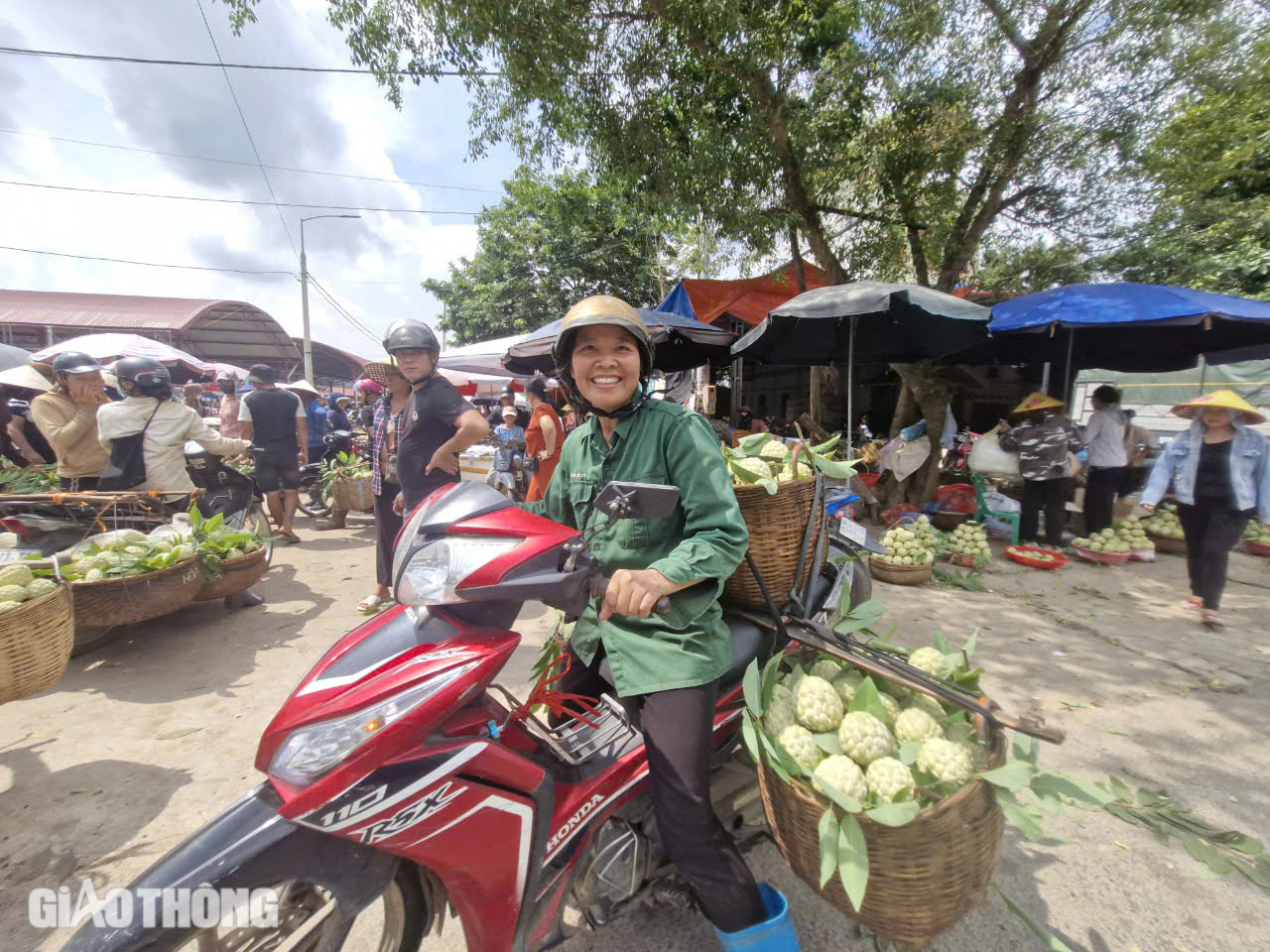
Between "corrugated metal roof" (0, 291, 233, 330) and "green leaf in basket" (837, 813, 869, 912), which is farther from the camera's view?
"corrugated metal roof" (0, 291, 233, 330)

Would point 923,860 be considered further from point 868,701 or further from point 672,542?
point 672,542

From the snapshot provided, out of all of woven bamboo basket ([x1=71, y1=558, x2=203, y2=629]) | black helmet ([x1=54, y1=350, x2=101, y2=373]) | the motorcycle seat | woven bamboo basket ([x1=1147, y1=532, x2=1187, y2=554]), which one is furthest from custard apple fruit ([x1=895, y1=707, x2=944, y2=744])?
woven bamboo basket ([x1=1147, y1=532, x2=1187, y2=554])

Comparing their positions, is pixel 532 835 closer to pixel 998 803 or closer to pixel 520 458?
pixel 998 803

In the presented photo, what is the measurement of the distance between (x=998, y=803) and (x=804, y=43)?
8196 mm

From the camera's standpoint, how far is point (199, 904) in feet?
3.34

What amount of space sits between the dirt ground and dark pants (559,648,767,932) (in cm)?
49

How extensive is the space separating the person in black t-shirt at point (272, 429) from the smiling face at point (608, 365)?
204 inches

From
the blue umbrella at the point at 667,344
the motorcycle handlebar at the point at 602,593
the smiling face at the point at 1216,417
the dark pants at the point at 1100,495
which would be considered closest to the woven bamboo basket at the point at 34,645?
the motorcycle handlebar at the point at 602,593

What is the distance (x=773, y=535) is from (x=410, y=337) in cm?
246

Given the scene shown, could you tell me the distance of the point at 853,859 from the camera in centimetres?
117

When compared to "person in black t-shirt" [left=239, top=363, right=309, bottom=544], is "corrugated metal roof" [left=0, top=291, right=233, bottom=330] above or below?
above

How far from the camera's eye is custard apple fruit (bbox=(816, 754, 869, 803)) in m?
1.26

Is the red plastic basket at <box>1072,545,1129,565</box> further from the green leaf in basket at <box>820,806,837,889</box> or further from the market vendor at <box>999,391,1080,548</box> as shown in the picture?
the green leaf in basket at <box>820,806,837,889</box>

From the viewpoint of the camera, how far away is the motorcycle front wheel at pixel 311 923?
1222 mm
